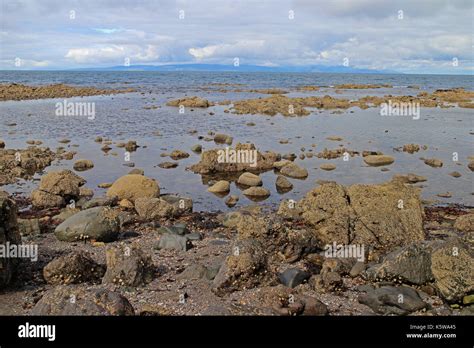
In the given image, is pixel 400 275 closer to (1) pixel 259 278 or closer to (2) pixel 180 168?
(1) pixel 259 278

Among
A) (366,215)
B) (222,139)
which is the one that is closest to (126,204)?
(366,215)

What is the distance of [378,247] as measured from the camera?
16.7m

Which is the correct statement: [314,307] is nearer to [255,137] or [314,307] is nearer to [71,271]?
[71,271]

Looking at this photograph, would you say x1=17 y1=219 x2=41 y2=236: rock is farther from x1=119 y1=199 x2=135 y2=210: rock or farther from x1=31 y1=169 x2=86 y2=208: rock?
x1=119 y1=199 x2=135 y2=210: rock

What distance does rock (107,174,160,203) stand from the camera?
2330 centimetres

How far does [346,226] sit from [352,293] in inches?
172

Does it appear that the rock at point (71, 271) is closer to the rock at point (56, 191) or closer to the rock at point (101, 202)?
the rock at point (101, 202)

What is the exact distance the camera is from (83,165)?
3133 centimetres

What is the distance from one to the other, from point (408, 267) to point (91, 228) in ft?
37.5

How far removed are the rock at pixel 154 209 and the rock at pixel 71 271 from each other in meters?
6.79

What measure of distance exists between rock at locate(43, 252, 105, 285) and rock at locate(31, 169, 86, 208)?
9.72 metres

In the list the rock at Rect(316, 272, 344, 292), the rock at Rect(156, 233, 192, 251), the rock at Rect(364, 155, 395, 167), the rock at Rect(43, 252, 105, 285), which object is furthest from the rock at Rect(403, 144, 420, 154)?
the rock at Rect(43, 252, 105, 285)

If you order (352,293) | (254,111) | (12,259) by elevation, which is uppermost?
(254,111)

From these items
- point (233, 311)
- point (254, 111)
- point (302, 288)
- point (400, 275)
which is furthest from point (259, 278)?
point (254, 111)
